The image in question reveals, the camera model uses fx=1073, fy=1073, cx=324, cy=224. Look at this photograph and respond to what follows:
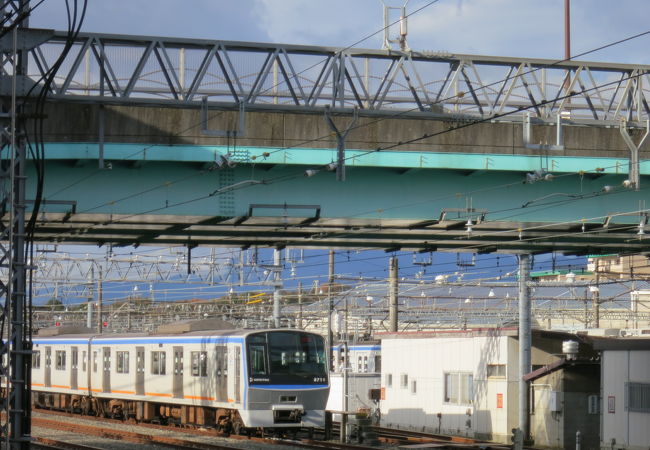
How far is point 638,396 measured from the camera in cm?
2170

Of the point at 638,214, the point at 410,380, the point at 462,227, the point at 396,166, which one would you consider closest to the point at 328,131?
the point at 396,166

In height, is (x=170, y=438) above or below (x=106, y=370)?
below

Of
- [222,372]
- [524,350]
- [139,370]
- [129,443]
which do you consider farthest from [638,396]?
[139,370]

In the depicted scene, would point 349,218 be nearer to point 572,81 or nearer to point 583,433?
point 572,81

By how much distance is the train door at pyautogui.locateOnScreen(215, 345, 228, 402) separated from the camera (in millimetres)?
23750

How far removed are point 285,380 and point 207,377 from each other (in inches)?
89.4

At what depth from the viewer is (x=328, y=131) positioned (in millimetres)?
19234

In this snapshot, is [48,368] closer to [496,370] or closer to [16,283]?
[496,370]

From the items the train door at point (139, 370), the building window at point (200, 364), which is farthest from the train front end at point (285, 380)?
the train door at point (139, 370)

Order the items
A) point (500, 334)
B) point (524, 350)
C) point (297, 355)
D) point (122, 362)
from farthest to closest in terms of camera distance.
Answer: point (122, 362)
point (500, 334)
point (524, 350)
point (297, 355)

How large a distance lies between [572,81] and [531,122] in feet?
3.29

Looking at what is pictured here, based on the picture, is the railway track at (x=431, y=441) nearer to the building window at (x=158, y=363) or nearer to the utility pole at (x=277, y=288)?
the utility pole at (x=277, y=288)

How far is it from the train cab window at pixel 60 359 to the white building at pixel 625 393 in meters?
17.1

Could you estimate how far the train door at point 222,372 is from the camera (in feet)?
77.9
